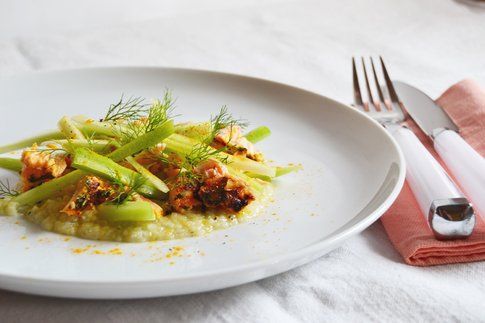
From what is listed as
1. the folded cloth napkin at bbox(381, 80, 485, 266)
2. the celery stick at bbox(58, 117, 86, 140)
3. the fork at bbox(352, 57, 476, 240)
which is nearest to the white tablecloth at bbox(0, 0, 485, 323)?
the folded cloth napkin at bbox(381, 80, 485, 266)

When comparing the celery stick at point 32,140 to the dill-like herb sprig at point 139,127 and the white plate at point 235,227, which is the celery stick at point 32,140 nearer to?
the white plate at point 235,227

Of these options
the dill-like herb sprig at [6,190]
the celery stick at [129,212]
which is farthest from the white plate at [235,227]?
the dill-like herb sprig at [6,190]

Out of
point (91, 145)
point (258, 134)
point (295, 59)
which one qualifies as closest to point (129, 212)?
point (91, 145)

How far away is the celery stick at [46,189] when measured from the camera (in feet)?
8.16

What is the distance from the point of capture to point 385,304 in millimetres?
2166

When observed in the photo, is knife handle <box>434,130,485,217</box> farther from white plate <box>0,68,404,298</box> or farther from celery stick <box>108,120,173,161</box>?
celery stick <box>108,120,173,161</box>

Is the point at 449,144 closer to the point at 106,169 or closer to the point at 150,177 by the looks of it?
the point at 150,177

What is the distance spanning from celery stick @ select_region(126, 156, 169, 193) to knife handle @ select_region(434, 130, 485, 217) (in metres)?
1.15

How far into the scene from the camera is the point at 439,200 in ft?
7.90

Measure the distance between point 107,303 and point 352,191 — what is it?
106 centimetres

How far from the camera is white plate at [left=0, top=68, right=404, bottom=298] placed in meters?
1.94

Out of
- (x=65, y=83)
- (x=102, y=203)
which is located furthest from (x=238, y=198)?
(x=65, y=83)

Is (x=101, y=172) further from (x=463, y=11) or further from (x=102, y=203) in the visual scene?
(x=463, y=11)

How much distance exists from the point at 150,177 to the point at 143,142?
0.46ft
